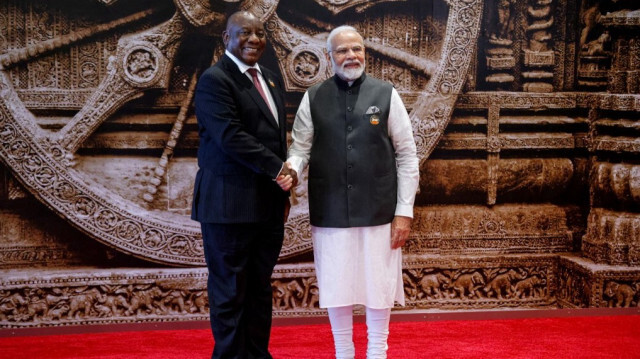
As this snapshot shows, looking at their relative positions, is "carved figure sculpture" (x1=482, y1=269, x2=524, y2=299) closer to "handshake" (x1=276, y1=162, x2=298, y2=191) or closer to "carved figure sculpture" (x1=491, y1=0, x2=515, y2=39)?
"carved figure sculpture" (x1=491, y1=0, x2=515, y2=39)

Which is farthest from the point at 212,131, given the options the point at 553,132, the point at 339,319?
the point at 553,132

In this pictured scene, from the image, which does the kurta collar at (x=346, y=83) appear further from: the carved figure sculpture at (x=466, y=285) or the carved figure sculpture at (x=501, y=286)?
Result: the carved figure sculpture at (x=501, y=286)

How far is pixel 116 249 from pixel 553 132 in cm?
301

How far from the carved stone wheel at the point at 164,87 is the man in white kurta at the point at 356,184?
1.34 metres

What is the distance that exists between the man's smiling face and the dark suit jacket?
0.20 feet

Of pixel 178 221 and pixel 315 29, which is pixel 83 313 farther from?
pixel 315 29

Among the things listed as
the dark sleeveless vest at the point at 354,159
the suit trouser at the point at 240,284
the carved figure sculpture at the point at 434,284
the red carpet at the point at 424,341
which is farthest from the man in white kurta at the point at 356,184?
the carved figure sculpture at the point at 434,284

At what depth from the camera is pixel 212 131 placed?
3.12m

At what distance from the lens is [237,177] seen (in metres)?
3.21

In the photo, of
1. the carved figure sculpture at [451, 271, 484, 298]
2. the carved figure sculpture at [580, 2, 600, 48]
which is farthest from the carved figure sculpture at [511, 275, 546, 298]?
the carved figure sculpture at [580, 2, 600, 48]

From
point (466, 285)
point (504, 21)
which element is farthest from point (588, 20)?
point (466, 285)

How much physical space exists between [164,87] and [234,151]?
1.53m

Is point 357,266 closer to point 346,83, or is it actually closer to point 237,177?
point 237,177

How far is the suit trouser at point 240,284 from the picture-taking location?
3.23 metres
